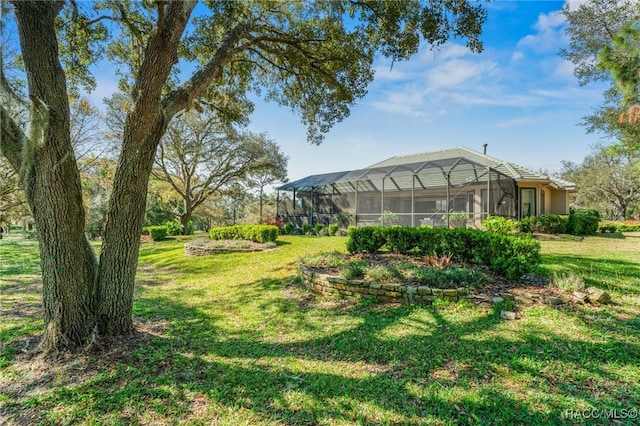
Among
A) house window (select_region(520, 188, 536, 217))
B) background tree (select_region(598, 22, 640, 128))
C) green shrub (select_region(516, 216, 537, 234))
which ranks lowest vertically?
green shrub (select_region(516, 216, 537, 234))

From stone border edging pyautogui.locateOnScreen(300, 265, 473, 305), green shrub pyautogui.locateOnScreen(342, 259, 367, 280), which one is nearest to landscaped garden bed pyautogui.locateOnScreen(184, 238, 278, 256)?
stone border edging pyautogui.locateOnScreen(300, 265, 473, 305)

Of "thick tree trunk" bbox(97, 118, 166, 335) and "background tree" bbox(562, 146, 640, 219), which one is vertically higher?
"background tree" bbox(562, 146, 640, 219)

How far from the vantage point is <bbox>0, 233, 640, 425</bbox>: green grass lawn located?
87.2 inches

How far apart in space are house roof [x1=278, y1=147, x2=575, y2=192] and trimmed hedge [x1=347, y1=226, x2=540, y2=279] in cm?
676

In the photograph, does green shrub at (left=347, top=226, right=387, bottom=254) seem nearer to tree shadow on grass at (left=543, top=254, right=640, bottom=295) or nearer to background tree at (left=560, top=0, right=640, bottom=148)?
tree shadow on grass at (left=543, top=254, right=640, bottom=295)

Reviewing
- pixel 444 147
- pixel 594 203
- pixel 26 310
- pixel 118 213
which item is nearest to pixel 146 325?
pixel 118 213

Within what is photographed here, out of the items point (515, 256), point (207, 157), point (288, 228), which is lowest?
point (288, 228)

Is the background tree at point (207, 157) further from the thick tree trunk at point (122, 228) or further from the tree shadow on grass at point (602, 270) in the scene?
the tree shadow on grass at point (602, 270)

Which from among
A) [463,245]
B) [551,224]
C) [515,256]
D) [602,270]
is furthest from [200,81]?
[551,224]

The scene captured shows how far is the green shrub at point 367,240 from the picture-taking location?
23.4 feet

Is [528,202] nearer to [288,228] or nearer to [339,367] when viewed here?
[288,228]

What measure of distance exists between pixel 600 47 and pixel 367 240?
1136cm

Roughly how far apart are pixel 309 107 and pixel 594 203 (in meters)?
36.4

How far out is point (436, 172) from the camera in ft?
52.7
